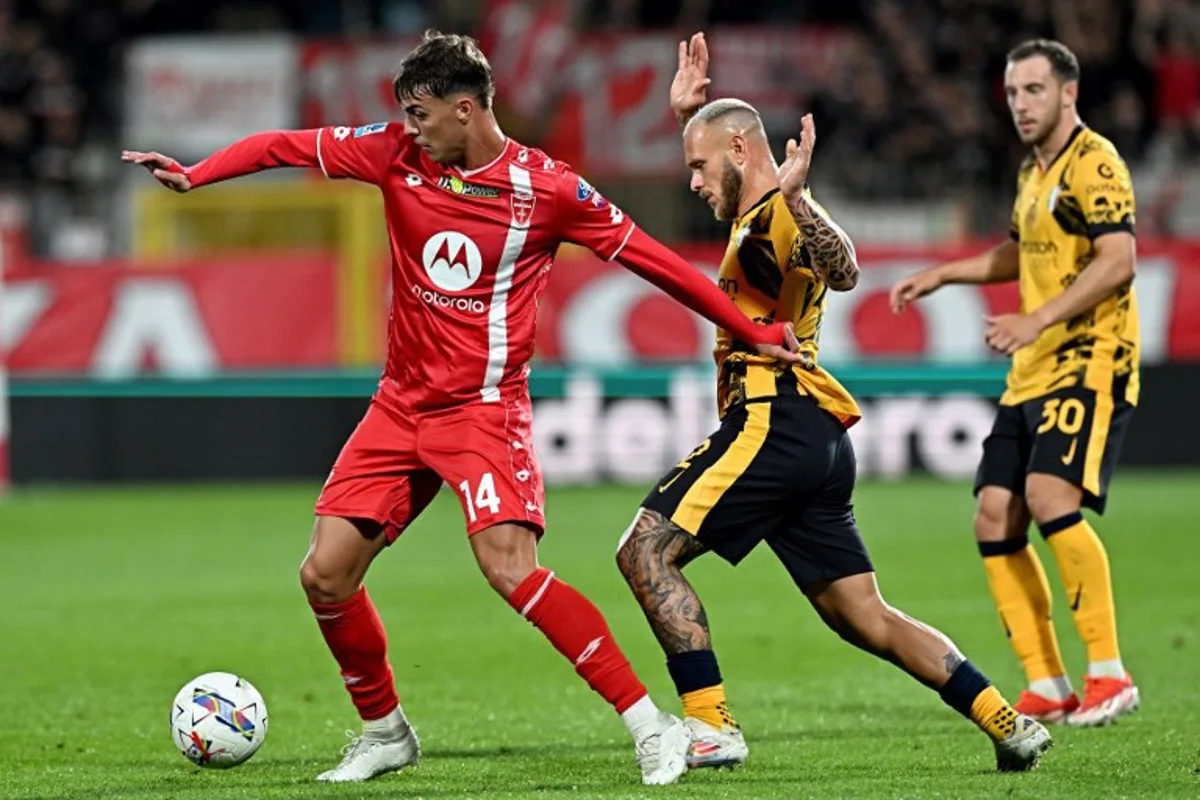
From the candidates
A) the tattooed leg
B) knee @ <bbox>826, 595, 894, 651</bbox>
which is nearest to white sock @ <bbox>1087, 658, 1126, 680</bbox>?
A: the tattooed leg

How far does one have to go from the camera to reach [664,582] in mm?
6367

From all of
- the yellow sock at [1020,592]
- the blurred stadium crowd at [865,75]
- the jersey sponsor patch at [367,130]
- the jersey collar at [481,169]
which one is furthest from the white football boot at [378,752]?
the blurred stadium crowd at [865,75]

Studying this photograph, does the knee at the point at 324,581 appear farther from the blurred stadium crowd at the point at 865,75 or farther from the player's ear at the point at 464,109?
the blurred stadium crowd at the point at 865,75

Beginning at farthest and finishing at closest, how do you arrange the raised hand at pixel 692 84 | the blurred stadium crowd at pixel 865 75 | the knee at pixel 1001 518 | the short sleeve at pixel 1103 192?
the blurred stadium crowd at pixel 865 75 < the knee at pixel 1001 518 < the short sleeve at pixel 1103 192 < the raised hand at pixel 692 84

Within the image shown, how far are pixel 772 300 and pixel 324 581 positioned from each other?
1.63 m

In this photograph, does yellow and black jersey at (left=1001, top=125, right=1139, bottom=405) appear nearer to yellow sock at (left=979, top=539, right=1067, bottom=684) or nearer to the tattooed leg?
yellow sock at (left=979, top=539, right=1067, bottom=684)

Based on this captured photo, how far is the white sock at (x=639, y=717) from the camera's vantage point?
6.22 m

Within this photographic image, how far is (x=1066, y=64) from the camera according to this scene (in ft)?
25.8

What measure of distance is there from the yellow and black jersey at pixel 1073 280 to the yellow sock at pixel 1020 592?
0.58 m

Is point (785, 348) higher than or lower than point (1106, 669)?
higher

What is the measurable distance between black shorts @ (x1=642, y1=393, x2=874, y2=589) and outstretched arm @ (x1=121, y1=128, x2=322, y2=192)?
1.54 m

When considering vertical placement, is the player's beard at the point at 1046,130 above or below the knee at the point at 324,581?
above

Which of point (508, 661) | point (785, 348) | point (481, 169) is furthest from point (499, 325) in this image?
point (508, 661)

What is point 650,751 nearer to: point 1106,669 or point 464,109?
point 464,109
